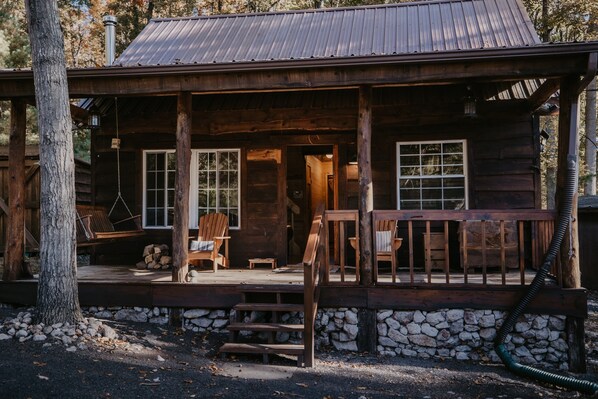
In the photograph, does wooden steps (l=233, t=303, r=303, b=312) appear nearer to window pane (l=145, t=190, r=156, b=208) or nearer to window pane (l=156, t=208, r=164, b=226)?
window pane (l=156, t=208, r=164, b=226)

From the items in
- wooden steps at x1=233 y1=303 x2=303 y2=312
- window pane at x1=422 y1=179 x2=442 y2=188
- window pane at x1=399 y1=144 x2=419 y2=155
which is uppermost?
Result: window pane at x1=399 y1=144 x2=419 y2=155

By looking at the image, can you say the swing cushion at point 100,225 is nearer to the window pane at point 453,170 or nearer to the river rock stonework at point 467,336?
the river rock stonework at point 467,336

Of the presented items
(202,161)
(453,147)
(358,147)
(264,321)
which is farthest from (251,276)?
(453,147)

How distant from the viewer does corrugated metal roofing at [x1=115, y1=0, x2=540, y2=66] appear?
297 inches

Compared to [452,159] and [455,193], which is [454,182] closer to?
[455,193]

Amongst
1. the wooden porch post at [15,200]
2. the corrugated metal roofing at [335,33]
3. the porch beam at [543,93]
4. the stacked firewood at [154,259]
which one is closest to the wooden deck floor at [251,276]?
the stacked firewood at [154,259]

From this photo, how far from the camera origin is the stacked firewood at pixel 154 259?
737 cm

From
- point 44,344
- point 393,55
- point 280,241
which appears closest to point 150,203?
point 280,241

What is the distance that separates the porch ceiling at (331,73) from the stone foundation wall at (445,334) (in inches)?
101

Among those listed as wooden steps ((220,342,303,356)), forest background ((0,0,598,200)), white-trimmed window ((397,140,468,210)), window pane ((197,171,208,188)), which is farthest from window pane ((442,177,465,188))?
forest background ((0,0,598,200))

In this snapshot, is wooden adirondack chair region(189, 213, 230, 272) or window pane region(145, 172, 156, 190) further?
window pane region(145, 172, 156, 190)

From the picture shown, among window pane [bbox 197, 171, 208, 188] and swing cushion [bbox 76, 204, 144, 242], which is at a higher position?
window pane [bbox 197, 171, 208, 188]

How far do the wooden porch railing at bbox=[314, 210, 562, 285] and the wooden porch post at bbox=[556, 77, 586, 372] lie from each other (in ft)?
0.43

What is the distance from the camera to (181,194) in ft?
18.4
